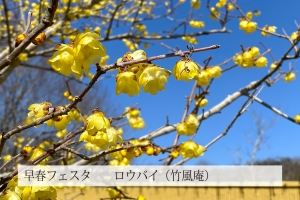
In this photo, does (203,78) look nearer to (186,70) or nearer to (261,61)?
(261,61)

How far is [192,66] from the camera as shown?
974 millimetres

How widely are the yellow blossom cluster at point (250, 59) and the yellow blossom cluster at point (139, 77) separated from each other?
186 cm

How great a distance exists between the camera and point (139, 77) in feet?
3.20

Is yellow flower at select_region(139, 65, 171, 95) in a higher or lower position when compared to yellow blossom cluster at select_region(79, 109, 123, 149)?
higher

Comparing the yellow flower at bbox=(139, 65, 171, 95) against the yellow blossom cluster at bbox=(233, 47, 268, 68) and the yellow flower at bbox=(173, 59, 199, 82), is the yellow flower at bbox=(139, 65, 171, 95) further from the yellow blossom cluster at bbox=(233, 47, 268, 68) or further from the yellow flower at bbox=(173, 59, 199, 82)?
the yellow blossom cluster at bbox=(233, 47, 268, 68)

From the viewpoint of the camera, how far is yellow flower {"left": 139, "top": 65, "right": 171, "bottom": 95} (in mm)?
948

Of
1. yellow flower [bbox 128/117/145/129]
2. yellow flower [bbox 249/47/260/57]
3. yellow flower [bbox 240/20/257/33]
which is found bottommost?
yellow flower [bbox 128/117/145/129]

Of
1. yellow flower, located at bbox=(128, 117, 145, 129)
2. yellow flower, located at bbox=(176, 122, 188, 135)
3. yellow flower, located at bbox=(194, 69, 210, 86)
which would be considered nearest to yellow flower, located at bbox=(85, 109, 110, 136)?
yellow flower, located at bbox=(176, 122, 188, 135)

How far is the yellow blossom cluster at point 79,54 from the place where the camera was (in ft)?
2.93

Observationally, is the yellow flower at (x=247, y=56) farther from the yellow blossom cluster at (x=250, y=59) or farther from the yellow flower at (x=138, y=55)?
the yellow flower at (x=138, y=55)

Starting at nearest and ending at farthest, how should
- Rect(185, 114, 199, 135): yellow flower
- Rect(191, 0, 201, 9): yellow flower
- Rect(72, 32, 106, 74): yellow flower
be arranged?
Rect(72, 32, 106, 74): yellow flower < Rect(185, 114, 199, 135): yellow flower < Rect(191, 0, 201, 9): yellow flower

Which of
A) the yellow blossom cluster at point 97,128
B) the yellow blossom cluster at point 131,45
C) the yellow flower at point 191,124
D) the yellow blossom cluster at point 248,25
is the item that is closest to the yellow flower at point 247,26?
the yellow blossom cluster at point 248,25

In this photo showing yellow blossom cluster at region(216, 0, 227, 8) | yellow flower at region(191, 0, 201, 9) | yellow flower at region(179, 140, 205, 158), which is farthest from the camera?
yellow flower at region(191, 0, 201, 9)

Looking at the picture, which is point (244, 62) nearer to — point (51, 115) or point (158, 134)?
point (158, 134)
